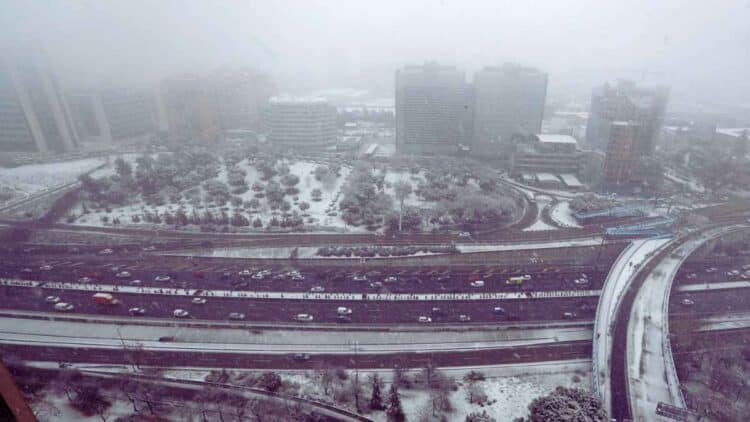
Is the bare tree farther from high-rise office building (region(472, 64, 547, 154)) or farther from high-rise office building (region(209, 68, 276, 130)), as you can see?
high-rise office building (region(209, 68, 276, 130))

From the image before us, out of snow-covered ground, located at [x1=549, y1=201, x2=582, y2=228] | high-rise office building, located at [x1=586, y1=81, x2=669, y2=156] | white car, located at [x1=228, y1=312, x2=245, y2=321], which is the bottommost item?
snow-covered ground, located at [x1=549, y1=201, x2=582, y2=228]

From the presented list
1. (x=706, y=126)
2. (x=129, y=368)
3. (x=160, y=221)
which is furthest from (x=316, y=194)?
(x=706, y=126)

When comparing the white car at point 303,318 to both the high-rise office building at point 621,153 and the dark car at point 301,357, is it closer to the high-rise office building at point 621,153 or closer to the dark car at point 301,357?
the dark car at point 301,357

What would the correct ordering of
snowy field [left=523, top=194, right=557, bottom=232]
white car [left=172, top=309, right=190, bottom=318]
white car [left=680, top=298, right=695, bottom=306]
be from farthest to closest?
snowy field [left=523, top=194, right=557, bottom=232], white car [left=680, top=298, right=695, bottom=306], white car [left=172, top=309, right=190, bottom=318]

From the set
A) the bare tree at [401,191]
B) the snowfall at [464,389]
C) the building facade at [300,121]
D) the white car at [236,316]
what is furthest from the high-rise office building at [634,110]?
the white car at [236,316]

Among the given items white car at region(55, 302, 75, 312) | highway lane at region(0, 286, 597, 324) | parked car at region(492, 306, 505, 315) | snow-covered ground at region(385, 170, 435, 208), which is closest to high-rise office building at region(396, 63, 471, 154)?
snow-covered ground at region(385, 170, 435, 208)

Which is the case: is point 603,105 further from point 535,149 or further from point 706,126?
point 706,126

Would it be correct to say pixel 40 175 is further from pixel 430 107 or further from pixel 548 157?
pixel 548 157
